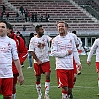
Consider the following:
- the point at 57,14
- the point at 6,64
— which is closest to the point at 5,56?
the point at 6,64

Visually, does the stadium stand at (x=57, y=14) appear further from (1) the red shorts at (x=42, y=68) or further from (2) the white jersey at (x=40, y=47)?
(1) the red shorts at (x=42, y=68)

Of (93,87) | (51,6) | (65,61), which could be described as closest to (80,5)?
(51,6)

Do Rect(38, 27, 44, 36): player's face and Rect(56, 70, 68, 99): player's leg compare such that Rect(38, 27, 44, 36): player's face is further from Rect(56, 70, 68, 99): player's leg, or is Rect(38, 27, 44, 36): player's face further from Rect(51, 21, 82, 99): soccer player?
Rect(56, 70, 68, 99): player's leg

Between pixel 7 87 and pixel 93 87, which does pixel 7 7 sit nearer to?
pixel 93 87

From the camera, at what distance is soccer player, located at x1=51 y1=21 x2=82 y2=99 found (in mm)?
11336

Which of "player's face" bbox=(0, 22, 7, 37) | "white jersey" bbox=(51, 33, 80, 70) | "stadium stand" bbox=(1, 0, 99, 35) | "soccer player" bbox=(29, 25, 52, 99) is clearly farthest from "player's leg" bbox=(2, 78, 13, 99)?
"stadium stand" bbox=(1, 0, 99, 35)

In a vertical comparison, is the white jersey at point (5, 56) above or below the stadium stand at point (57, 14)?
below

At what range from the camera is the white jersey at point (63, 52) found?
1151 cm

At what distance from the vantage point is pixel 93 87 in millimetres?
16141

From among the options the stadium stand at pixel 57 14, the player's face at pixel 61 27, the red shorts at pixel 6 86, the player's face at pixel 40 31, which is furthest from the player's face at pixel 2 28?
the stadium stand at pixel 57 14

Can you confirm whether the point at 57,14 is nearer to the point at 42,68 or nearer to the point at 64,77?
the point at 42,68

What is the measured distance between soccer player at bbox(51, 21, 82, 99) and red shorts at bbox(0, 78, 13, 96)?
2.43 meters

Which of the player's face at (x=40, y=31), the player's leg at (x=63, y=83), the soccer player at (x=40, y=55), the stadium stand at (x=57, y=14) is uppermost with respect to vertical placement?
the stadium stand at (x=57, y=14)

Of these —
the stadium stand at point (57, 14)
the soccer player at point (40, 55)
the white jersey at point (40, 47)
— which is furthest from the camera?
the stadium stand at point (57, 14)
